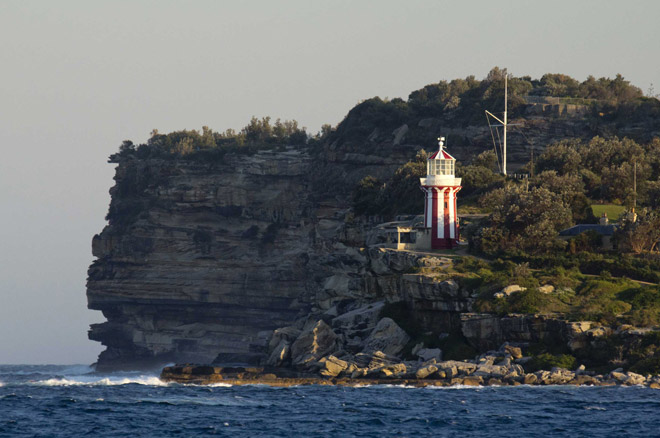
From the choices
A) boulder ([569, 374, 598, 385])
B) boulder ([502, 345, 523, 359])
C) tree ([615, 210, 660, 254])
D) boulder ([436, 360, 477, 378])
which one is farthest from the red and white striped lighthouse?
boulder ([569, 374, 598, 385])

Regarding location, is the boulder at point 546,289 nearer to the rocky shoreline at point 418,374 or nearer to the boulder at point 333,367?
the rocky shoreline at point 418,374

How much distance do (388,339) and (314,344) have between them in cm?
467

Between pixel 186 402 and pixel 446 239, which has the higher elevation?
pixel 446 239

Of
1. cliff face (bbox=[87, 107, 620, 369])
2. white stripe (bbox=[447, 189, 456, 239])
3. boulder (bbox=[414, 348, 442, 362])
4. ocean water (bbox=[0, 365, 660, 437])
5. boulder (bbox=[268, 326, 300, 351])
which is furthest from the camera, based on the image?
cliff face (bbox=[87, 107, 620, 369])

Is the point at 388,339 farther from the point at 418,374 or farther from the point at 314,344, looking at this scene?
the point at 418,374

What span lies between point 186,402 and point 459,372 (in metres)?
15.1

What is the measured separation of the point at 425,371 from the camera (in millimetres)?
61250

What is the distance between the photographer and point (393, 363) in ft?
214

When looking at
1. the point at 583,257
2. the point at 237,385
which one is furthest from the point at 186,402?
the point at 583,257

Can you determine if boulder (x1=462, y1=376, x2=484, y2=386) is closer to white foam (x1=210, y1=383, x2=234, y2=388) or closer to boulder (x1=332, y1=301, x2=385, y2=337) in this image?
white foam (x1=210, y1=383, x2=234, y2=388)

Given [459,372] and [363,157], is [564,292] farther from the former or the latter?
[363,157]

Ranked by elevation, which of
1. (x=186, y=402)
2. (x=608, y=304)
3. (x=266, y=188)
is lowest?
(x=186, y=402)

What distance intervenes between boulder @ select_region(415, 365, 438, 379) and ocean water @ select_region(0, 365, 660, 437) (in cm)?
178

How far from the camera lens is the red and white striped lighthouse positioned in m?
76.4
